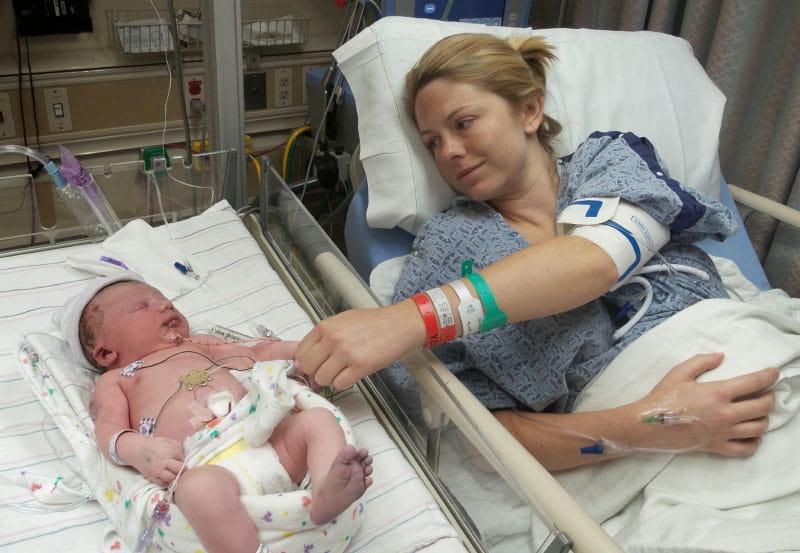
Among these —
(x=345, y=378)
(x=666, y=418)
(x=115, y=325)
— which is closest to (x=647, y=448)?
(x=666, y=418)

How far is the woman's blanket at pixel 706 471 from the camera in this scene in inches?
38.1

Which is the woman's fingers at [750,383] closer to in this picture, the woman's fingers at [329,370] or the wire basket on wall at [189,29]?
the woman's fingers at [329,370]

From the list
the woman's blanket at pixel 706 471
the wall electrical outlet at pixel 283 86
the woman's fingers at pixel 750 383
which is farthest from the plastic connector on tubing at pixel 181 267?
the wall electrical outlet at pixel 283 86

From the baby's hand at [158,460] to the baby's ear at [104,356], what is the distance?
0.99 feet

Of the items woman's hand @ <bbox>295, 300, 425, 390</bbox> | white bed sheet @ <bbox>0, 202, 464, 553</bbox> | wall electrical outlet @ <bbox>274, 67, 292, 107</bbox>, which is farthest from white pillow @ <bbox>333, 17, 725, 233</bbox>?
wall electrical outlet @ <bbox>274, 67, 292, 107</bbox>

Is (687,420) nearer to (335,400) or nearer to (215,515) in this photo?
(335,400)

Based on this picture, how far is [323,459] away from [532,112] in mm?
913

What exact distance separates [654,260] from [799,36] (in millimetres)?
1006

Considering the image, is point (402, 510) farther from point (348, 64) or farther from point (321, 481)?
point (348, 64)

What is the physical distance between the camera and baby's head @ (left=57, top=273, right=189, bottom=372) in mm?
1216

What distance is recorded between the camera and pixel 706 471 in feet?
3.45

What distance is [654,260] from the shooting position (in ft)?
4.22

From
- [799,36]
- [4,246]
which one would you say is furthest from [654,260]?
[4,246]

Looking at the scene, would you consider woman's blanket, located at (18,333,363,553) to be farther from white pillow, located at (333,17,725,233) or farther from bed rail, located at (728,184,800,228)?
bed rail, located at (728,184,800,228)
